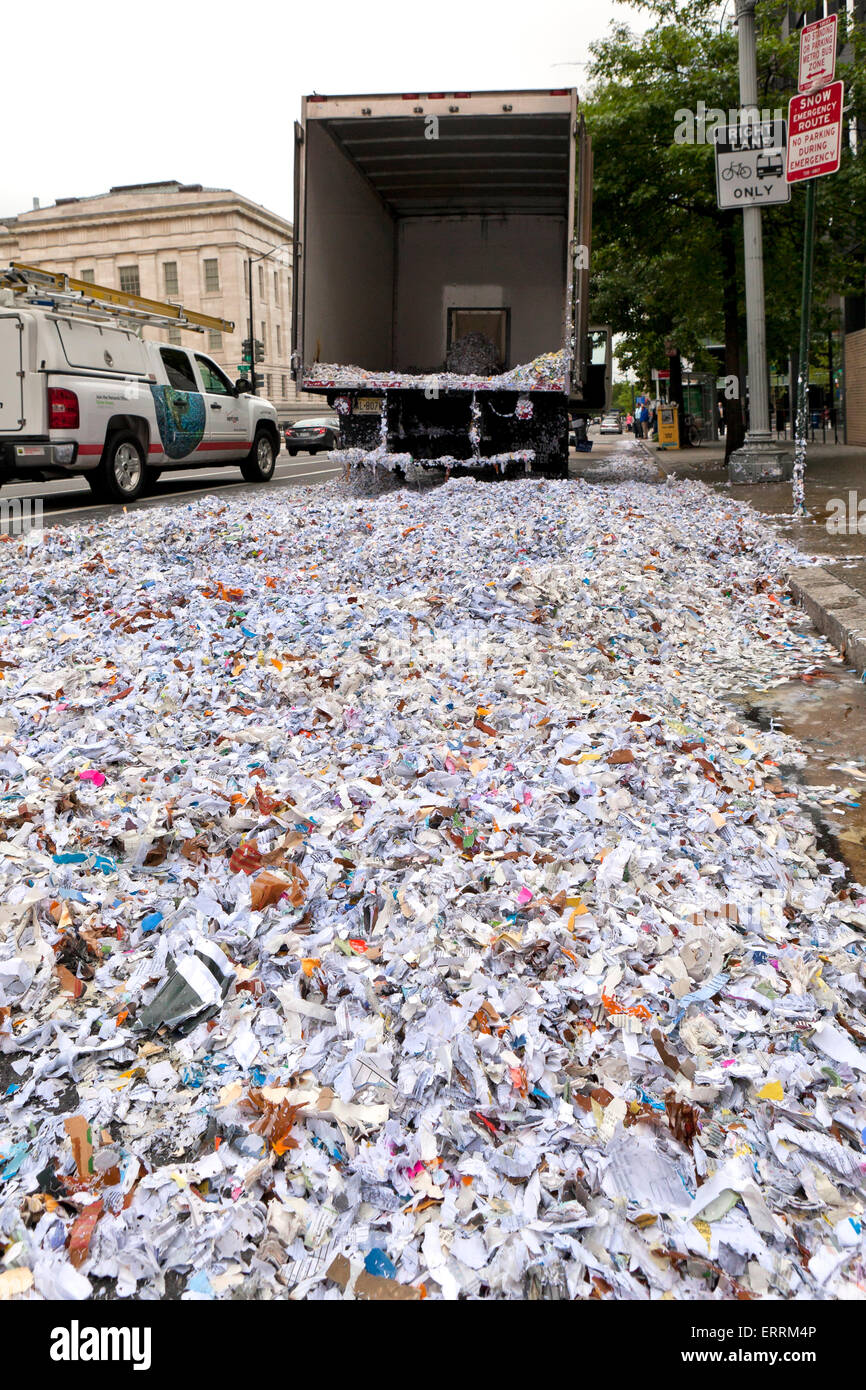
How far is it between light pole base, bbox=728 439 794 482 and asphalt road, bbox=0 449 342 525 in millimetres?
6849

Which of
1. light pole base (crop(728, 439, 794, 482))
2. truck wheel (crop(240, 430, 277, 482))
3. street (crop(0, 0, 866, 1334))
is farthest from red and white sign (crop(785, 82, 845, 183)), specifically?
truck wheel (crop(240, 430, 277, 482))

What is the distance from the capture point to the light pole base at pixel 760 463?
581 inches

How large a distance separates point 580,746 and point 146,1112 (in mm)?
2180

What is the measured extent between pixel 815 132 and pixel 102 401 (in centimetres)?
873

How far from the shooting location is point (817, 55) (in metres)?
10.2

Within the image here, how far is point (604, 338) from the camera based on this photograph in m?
18.8

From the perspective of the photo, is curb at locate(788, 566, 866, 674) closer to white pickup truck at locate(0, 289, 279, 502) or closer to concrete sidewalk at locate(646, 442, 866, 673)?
concrete sidewalk at locate(646, 442, 866, 673)

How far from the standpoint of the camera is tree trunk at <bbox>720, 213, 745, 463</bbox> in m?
18.2

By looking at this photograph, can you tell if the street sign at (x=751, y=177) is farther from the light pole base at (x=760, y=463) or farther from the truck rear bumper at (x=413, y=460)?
the truck rear bumper at (x=413, y=460)

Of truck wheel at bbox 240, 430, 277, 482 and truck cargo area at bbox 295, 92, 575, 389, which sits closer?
truck cargo area at bbox 295, 92, 575, 389

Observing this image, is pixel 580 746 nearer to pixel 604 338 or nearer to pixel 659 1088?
pixel 659 1088

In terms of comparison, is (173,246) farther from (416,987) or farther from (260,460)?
(416,987)

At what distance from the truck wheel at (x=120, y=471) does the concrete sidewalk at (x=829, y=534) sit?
796 centimetres
